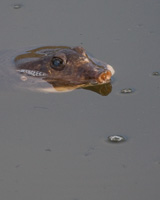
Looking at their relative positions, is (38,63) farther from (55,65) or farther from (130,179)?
(130,179)

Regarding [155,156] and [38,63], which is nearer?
[155,156]

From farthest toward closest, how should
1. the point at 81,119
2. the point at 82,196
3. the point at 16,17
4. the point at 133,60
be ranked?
the point at 16,17 → the point at 133,60 → the point at 81,119 → the point at 82,196

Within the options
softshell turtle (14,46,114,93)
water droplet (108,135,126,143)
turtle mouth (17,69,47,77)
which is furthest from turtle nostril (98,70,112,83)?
water droplet (108,135,126,143)

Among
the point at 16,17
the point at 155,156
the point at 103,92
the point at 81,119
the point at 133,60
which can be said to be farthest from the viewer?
the point at 16,17

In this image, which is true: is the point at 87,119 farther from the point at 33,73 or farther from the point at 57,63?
the point at 33,73

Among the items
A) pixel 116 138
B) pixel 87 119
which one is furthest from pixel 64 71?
pixel 116 138

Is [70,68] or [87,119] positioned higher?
[70,68]

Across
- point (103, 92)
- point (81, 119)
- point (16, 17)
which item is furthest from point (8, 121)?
point (16, 17)

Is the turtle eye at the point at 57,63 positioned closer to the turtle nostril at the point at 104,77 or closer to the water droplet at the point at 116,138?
the turtle nostril at the point at 104,77
